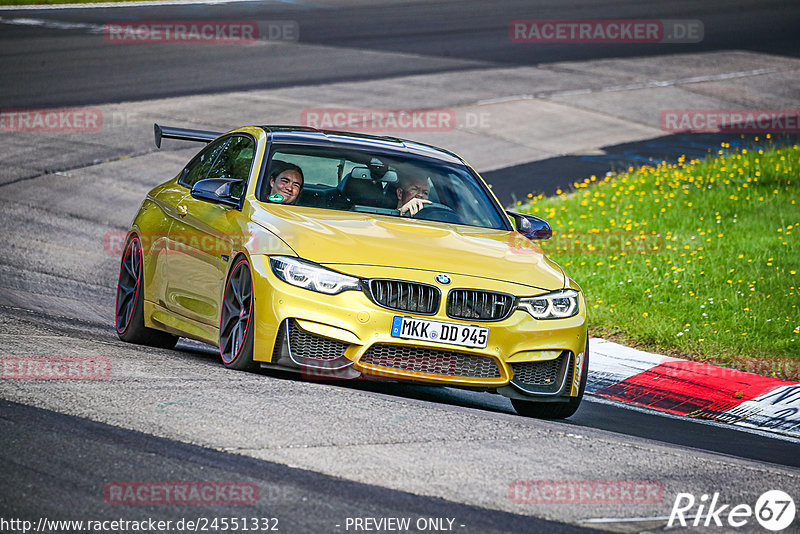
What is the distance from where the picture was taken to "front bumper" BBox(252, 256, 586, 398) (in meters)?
7.00

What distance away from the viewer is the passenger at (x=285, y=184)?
26.8 ft

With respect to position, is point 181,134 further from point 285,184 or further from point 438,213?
point 438,213

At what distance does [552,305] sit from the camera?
24.5 ft

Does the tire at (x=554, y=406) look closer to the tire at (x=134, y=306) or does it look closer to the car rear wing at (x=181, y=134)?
the tire at (x=134, y=306)

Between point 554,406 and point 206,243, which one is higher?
point 206,243

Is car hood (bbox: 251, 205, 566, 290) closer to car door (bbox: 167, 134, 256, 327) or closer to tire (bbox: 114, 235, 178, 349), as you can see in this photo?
car door (bbox: 167, 134, 256, 327)

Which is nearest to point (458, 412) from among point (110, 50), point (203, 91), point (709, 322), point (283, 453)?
point (283, 453)

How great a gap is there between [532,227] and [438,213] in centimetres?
70

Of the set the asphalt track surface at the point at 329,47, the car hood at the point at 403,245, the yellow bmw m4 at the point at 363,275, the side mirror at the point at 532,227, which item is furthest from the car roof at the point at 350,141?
the asphalt track surface at the point at 329,47

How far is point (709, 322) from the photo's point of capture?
36.4 ft

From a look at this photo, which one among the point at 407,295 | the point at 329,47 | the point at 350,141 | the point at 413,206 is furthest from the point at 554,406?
the point at 329,47

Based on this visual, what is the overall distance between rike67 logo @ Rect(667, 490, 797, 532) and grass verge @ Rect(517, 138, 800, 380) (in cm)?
439

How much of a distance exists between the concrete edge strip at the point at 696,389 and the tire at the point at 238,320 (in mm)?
3110

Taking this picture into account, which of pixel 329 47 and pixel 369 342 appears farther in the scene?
pixel 329 47
